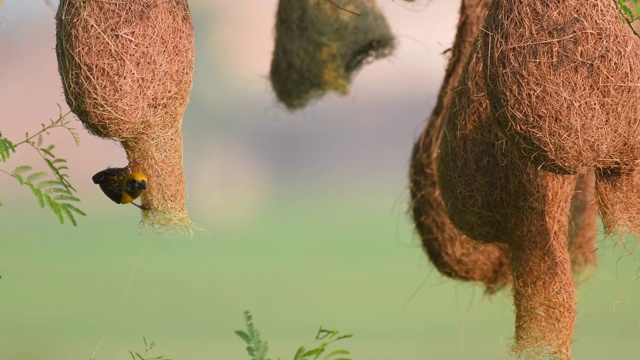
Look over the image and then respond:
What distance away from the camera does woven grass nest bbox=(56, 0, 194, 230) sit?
1.84 metres

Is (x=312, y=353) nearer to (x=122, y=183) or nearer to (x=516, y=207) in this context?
(x=122, y=183)

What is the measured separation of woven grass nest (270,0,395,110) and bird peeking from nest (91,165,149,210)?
1.13 meters

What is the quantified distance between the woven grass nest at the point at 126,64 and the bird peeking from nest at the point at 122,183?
6 centimetres

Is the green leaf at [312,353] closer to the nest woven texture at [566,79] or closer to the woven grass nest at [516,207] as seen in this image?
the nest woven texture at [566,79]

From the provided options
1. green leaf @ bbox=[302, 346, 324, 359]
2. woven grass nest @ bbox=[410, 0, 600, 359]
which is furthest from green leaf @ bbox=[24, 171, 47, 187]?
woven grass nest @ bbox=[410, 0, 600, 359]

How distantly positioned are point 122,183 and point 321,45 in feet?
4.05

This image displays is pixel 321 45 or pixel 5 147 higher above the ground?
pixel 321 45

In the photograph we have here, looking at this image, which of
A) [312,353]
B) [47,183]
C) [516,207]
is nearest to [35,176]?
[47,183]

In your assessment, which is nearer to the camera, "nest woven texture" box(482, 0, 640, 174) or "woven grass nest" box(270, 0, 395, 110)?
"nest woven texture" box(482, 0, 640, 174)

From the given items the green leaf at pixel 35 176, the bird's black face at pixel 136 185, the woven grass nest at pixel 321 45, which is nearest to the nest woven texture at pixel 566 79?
the bird's black face at pixel 136 185

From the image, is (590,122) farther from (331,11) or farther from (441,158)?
(331,11)

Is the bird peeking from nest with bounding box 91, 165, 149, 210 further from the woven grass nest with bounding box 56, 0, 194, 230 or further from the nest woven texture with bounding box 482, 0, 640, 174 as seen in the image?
the nest woven texture with bounding box 482, 0, 640, 174

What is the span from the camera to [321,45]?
307 cm

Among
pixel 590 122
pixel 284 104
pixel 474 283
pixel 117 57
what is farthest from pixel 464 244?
pixel 117 57
